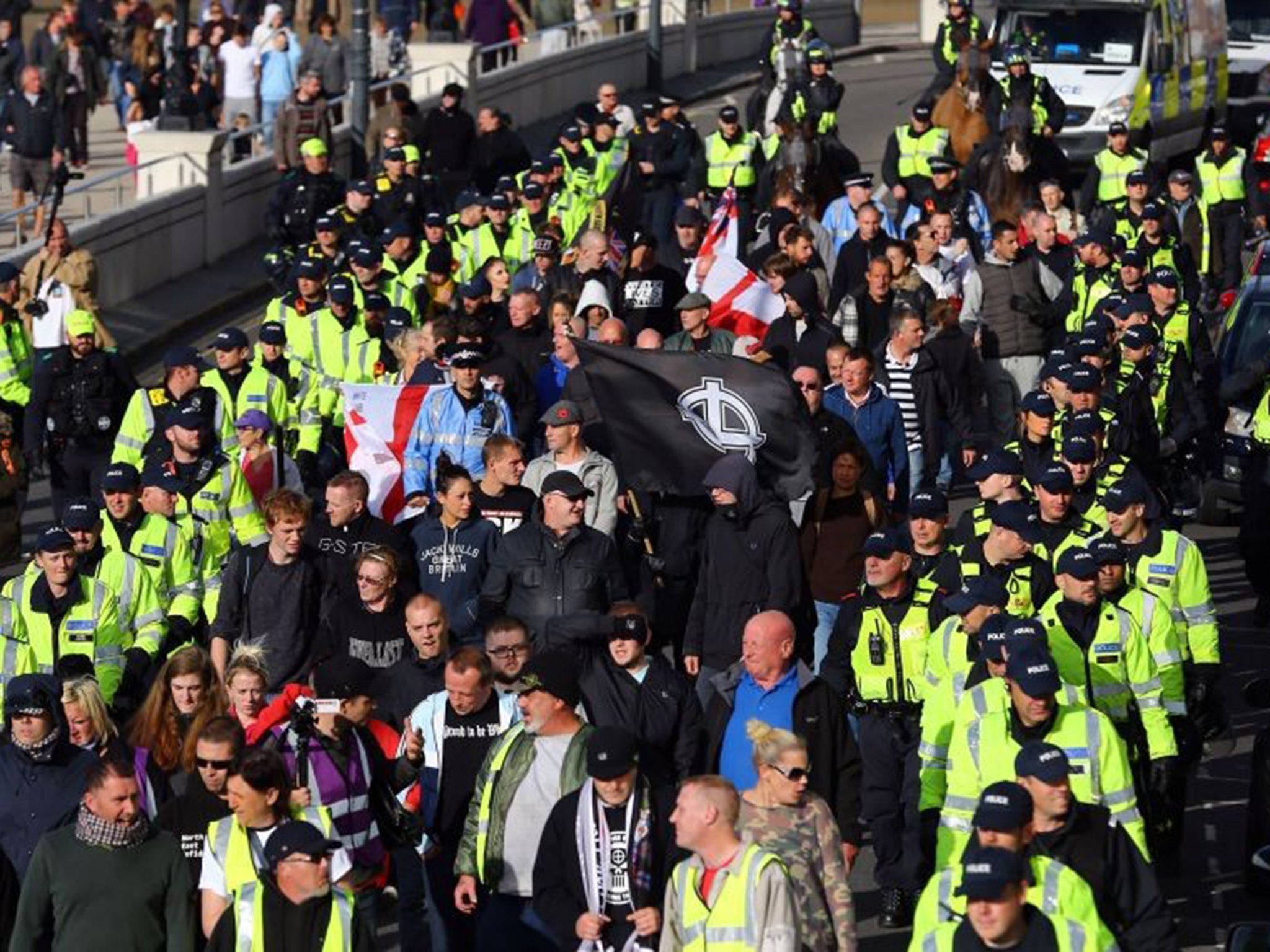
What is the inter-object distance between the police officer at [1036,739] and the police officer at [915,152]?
54.1 feet

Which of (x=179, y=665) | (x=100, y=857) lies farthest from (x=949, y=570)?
(x=100, y=857)

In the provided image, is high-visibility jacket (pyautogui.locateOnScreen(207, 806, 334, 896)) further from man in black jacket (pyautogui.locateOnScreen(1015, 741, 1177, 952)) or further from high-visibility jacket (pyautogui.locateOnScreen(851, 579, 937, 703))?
high-visibility jacket (pyautogui.locateOnScreen(851, 579, 937, 703))

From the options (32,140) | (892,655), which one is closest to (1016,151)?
(32,140)

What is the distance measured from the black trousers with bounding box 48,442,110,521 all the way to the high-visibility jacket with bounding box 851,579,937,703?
618 cm

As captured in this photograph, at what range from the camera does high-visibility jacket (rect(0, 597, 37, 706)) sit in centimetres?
1453

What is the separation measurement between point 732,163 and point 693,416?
11283 mm

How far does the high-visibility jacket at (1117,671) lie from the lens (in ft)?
44.3

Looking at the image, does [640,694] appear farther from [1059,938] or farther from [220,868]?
[1059,938]

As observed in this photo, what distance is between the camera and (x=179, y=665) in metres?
13.5

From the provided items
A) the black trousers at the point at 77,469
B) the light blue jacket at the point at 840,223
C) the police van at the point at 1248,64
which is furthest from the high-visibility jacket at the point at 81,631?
the police van at the point at 1248,64

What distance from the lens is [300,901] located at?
1081cm

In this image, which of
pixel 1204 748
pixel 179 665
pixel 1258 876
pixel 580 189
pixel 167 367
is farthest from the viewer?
pixel 580 189

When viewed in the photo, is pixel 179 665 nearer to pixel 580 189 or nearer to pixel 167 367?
pixel 167 367

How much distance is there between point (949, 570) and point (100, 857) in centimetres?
459
